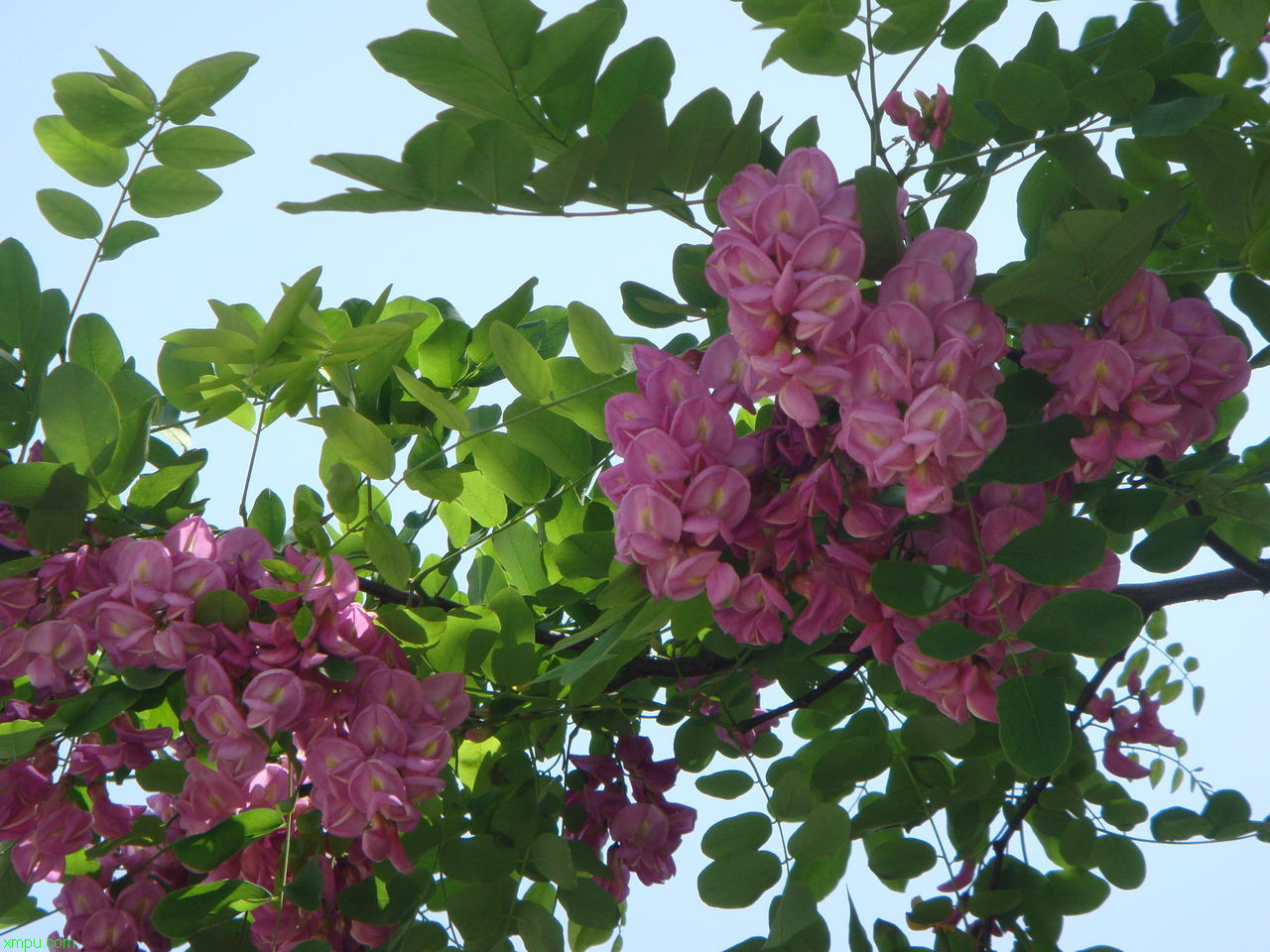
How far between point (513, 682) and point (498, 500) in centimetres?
15

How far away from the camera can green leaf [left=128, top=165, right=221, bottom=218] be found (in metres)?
0.94

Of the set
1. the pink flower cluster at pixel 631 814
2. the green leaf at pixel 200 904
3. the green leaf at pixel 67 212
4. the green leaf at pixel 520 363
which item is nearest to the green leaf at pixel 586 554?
the green leaf at pixel 520 363

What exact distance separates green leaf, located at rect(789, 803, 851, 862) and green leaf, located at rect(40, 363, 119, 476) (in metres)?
0.54

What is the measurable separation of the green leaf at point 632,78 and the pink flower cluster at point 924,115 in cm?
16

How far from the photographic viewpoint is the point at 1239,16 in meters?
0.56

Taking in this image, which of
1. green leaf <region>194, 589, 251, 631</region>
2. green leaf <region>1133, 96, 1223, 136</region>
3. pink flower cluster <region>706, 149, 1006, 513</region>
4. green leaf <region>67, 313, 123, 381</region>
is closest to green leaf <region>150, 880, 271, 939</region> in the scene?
green leaf <region>194, 589, 251, 631</region>

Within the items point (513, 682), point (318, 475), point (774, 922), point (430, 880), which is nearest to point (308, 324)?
point (318, 475)

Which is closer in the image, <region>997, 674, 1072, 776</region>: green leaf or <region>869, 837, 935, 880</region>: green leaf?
<region>997, 674, 1072, 776</region>: green leaf

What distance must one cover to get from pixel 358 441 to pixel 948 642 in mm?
387

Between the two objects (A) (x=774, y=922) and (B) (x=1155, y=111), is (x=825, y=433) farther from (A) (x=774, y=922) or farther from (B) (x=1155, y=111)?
(A) (x=774, y=922)

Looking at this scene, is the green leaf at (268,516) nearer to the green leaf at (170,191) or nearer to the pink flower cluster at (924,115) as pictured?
the green leaf at (170,191)

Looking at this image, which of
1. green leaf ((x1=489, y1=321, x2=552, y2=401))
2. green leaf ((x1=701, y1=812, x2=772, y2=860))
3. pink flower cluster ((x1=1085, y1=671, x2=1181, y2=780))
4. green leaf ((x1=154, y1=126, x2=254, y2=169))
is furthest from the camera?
pink flower cluster ((x1=1085, y1=671, x2=1181, y2=780))

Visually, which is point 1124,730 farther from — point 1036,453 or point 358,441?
point 358,441

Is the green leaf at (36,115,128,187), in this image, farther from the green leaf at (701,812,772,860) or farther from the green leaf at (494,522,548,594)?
the green leaf at (701,812,772,860)
